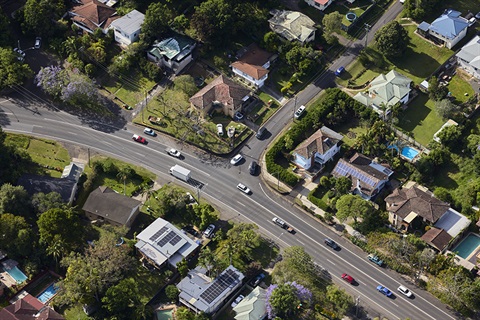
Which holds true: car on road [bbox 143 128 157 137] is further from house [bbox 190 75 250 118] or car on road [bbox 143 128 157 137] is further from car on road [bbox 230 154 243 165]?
car on road [bbox 230 154 243 165]

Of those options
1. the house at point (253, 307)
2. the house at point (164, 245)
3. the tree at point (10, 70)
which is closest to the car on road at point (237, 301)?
the house at point (253, 307)

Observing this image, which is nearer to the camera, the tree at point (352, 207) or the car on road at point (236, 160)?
the tree at point (352, 207)

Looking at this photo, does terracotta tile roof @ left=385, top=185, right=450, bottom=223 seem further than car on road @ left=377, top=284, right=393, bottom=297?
Yes

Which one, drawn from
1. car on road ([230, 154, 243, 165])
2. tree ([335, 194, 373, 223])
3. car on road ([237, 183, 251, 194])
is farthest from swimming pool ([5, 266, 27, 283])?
tree ([335, 194, 373, 223])

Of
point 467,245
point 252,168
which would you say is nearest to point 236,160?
point 252,168

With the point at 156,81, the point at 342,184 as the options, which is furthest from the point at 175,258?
the point at 156,81

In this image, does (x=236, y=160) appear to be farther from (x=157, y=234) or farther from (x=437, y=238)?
(x=437, y=238)

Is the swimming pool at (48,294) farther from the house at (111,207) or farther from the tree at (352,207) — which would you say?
the tree at (352,207)
